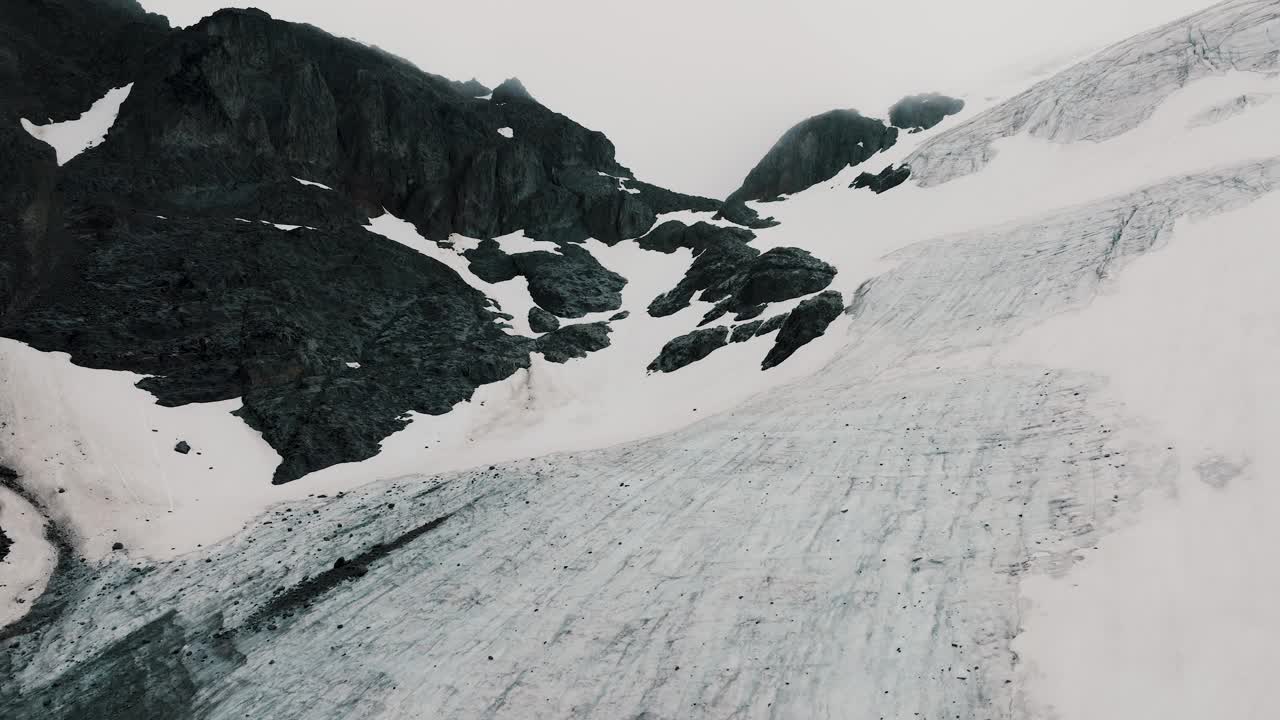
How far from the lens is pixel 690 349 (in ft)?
140

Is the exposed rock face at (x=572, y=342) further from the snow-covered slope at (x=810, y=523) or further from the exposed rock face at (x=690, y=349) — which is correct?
the snow-covered slope at (x=810, y=523)

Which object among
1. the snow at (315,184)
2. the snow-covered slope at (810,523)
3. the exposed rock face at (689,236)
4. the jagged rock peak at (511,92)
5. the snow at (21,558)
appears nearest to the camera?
the snow-covered slope at (810,523)

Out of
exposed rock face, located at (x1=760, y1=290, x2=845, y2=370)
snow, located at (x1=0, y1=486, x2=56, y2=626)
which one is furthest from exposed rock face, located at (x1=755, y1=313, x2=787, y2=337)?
snow, located at (x1=0, y1=486, x2=56, y2=626)

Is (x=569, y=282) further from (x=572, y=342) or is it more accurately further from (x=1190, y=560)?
(x=1190, y=560)

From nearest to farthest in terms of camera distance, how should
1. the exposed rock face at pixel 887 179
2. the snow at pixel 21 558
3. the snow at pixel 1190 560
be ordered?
1. the snow at pixel 1190 560
2. the snow at pixel 21 558
3. the exposed rock face at pixel 887 179

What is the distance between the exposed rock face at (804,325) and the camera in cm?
3469

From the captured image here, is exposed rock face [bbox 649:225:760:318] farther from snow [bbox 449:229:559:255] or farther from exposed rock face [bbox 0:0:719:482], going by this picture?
snow [bbox 449:229:559:255]

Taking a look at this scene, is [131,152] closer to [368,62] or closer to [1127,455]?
[368,62]

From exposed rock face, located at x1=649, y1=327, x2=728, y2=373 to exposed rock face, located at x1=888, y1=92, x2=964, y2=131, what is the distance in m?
81.2

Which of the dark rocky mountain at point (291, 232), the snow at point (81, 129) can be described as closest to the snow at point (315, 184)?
the dark rocky mountain at point (291, 232)

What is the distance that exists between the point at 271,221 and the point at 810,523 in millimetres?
48724

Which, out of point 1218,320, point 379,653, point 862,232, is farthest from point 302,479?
point 862,232

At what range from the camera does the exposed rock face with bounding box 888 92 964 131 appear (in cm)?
10426

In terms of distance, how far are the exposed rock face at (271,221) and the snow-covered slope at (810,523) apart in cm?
393
